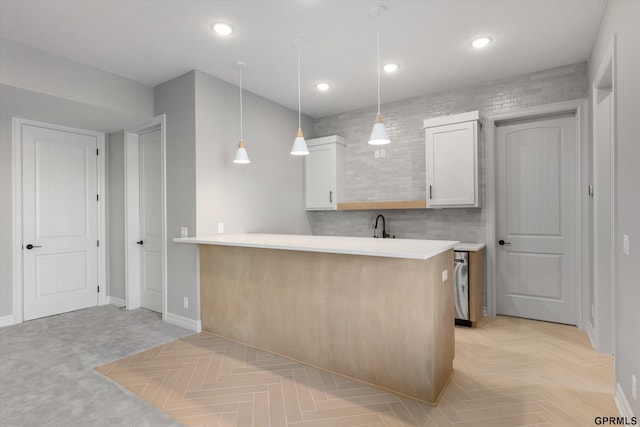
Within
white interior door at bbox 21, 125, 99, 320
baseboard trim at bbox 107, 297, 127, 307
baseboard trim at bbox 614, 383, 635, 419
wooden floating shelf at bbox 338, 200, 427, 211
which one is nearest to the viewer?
baseboard trim at bbox 614, 383, 635, 419

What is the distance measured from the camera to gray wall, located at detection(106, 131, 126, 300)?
4.59m

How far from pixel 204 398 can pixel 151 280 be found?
8.42 ft

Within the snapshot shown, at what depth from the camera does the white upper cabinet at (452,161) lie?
377cm

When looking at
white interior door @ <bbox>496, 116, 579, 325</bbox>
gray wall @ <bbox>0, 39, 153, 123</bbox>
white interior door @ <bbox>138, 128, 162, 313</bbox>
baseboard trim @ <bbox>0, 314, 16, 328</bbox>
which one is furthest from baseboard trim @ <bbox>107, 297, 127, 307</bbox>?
white interior door @ <bbox>496, 116, 579, 325</bbox>

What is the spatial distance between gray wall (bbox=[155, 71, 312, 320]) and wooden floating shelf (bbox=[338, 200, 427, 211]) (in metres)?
1.20

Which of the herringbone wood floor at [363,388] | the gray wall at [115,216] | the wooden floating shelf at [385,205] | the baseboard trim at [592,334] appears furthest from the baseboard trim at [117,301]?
the baseboard trim at [592,334]

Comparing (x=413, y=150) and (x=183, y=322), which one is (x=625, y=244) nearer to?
(x=413, y=150)

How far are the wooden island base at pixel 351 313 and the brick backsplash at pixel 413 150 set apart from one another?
1878 millimetres

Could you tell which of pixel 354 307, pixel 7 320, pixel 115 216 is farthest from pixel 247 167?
pixel 7 320

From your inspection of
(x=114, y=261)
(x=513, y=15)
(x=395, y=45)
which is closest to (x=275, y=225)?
(x=114, y=261)

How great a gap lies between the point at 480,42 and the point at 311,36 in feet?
5.16

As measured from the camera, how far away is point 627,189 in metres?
1.91

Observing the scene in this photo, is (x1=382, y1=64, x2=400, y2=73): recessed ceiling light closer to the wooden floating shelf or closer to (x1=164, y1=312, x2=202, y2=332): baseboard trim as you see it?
the wooden floating shelf

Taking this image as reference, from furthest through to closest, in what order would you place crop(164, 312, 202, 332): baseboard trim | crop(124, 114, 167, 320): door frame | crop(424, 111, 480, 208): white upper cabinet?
crop(124, 114, 167, 320): door frame → crop(424, 111, 480, 208): white upper cabinet → crop(164, 312, 202, 332): baseboard trim
